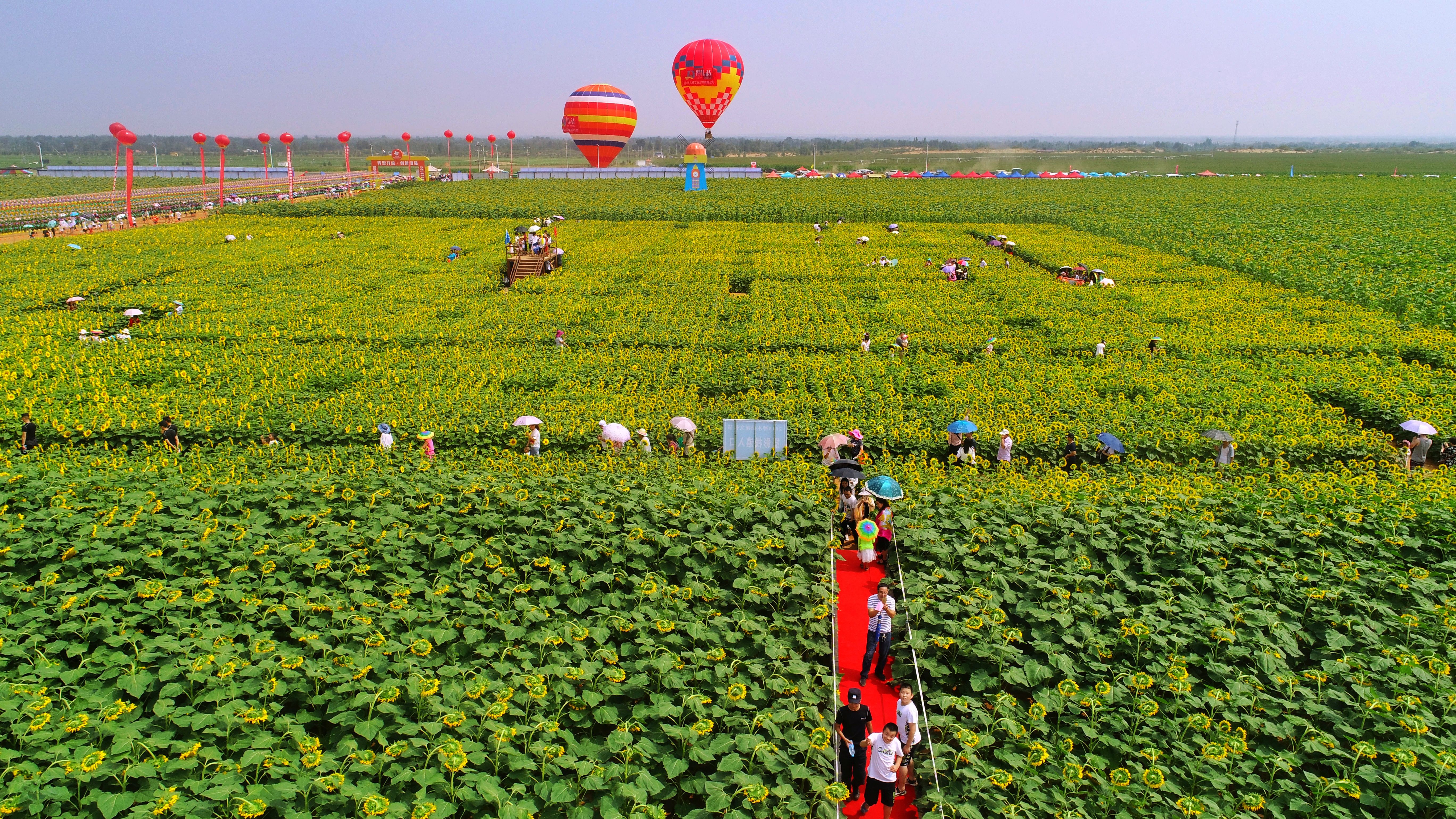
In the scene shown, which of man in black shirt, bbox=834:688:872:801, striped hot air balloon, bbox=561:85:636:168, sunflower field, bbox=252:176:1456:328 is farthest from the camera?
striped hot air balloon, bbox=561:85:636:168

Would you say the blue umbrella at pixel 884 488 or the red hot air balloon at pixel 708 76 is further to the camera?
the red hot air balloon at pixel 708 76

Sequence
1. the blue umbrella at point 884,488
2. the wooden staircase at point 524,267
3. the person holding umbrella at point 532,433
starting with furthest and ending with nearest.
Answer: the wooden staircase at point 524,267 → the person holding umbrella at point 532,433 → the blue umbrella at point 884,488

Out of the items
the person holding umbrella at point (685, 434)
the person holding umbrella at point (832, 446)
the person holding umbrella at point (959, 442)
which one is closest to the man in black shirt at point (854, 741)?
the person holding umbrella at point (832, 446)

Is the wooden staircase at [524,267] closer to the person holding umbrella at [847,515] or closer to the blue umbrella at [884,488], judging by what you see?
the person holding umbrella at [847,515]

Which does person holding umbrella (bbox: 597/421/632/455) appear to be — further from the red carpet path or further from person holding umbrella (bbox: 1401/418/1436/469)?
person holding umbrella (bbox: 1401/418/1436/469)

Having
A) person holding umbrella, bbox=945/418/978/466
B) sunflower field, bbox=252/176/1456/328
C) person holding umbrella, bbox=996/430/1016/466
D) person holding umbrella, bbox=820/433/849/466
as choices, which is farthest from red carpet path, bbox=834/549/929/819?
sunflower field, bbox=252/176/1456/328
